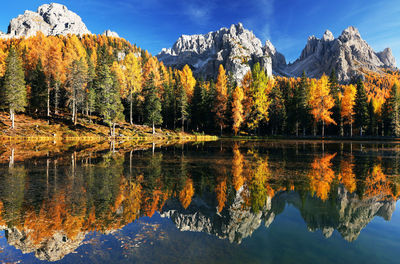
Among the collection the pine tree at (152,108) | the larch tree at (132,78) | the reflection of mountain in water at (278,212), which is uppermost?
the larch tree at (132,78)

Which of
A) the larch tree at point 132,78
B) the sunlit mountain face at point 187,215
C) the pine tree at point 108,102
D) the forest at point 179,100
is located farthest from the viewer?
the larch tree at point 132,78

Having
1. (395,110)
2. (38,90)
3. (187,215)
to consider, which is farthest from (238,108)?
(187,215)

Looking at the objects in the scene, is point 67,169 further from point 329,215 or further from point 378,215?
point 378,215

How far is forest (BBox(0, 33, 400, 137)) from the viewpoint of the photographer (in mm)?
48000

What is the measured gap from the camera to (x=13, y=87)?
4419 centimetres

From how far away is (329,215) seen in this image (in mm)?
7535

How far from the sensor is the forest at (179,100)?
157 feet

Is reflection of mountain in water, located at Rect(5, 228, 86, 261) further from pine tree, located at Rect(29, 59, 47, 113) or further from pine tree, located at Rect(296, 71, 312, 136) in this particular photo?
pine tree, located at Rect(296, 71, 312, 136)

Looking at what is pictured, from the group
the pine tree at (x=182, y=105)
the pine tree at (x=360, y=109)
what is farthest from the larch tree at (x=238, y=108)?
the pine tree at (x=360, y=109)

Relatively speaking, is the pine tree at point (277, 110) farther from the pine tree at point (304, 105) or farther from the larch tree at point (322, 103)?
the larch tree at point (322, 103)

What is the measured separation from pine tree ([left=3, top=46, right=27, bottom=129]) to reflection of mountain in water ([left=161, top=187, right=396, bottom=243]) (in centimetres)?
4924

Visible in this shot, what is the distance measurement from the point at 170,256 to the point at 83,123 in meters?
50.5

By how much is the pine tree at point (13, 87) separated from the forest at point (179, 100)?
0.15 meters

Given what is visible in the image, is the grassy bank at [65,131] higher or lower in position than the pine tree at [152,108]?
lower
